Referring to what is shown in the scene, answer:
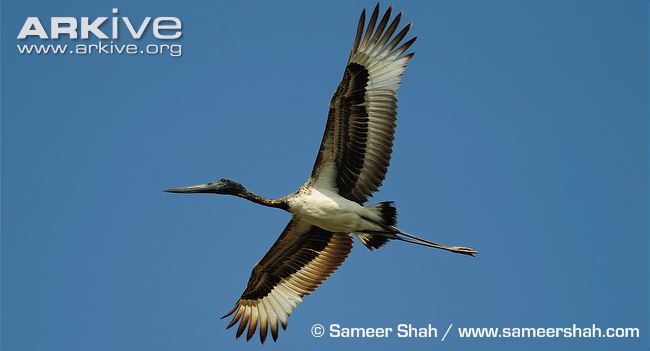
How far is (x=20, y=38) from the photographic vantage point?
28.4m

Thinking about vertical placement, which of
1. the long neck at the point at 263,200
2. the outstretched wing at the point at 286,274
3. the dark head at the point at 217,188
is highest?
the dark head at the point at 217,188

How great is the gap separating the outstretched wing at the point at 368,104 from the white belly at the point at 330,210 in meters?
0.46

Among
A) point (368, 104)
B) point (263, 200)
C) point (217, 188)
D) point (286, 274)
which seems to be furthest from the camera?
point (286, 274)

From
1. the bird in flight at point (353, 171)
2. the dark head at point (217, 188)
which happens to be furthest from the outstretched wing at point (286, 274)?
the dark head at point (217, 188)

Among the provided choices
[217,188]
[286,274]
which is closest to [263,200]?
[217,188]

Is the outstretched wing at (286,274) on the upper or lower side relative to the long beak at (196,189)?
lower

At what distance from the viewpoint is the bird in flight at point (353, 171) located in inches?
919

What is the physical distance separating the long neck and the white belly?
0.15 m

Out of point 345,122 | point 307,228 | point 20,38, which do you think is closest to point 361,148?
point 345,122

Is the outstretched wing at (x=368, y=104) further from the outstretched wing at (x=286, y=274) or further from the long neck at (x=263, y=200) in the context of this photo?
the outstretched wing at (x=286, y=274)

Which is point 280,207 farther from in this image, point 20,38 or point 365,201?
point 20,38

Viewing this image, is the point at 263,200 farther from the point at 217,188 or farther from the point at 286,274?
the point at 286,274

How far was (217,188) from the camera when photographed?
24875 millimetres

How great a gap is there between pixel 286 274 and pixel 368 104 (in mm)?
3936
